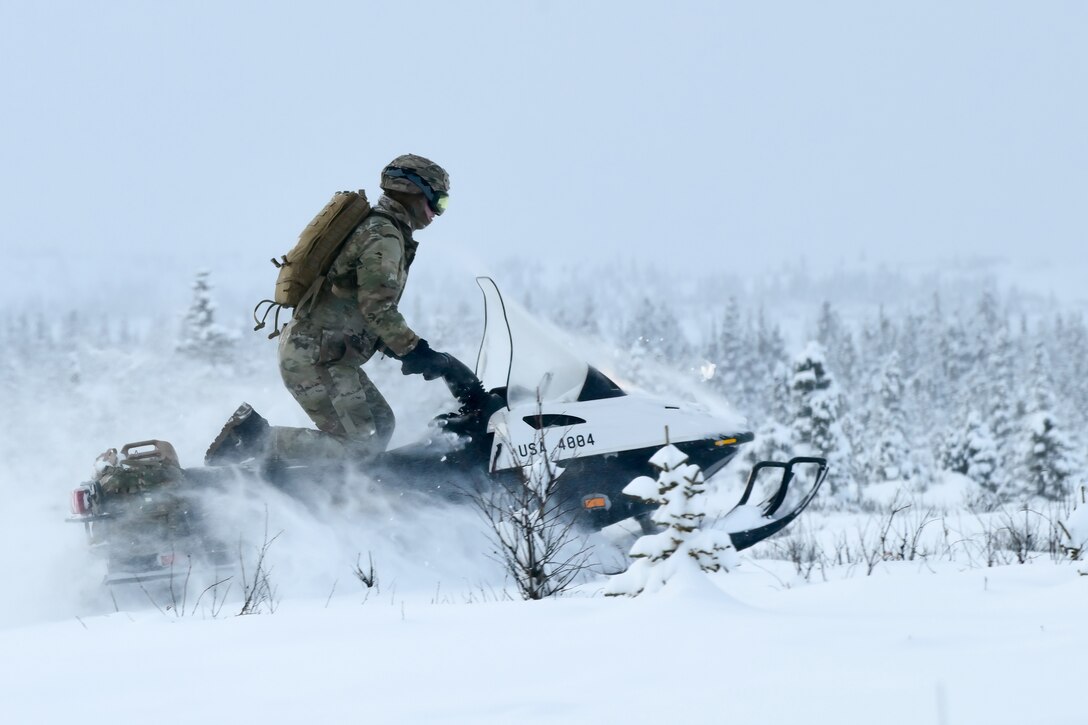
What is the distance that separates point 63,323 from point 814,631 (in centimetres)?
12563

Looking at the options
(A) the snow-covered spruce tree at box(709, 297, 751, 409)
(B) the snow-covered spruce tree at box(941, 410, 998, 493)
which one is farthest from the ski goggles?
(A) the snow-covered spruce tree at box(709, 297, 751, 409)

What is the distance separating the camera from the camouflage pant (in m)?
6.72

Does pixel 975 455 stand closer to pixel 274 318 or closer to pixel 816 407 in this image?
pixel 816 407

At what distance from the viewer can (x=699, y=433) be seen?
272 inches

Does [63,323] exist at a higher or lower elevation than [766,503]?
higher

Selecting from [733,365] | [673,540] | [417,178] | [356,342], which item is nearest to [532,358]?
[356,342]

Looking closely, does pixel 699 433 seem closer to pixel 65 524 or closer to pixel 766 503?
pixel 766 503

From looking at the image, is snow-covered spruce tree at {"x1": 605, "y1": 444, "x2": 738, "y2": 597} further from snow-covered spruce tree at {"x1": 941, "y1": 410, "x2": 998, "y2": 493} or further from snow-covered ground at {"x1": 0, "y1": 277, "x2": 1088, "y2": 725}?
snow-covered spruce tree at {"x1": 941, "y1": 410, "x2": 998, "y2": 493}

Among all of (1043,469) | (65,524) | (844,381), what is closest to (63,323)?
(844,381)

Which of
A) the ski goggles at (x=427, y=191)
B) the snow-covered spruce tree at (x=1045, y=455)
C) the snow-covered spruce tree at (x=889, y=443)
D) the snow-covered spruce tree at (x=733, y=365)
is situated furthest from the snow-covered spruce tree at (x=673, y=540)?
the snow-covered spruce tree at (x=733, y=365)

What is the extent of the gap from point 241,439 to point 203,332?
26.8 metres

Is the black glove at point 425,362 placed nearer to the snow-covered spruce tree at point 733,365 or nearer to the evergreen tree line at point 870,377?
the evergreen tree line at point 870,377

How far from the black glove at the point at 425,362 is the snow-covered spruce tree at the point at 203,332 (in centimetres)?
2676

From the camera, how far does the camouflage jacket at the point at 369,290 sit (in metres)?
6.55
